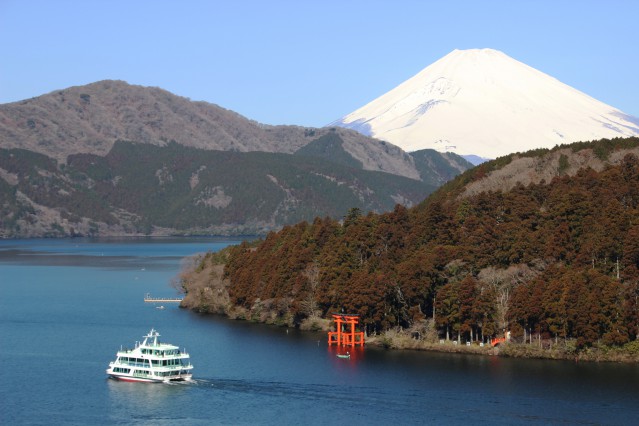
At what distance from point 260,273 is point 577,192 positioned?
3633 centimetres

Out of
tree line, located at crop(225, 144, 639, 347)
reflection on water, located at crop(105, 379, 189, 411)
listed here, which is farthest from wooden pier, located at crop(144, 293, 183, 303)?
reflection on water, located at crop(105, 379, 189, 411)

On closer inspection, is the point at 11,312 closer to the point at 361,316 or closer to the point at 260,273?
the point at 260,273

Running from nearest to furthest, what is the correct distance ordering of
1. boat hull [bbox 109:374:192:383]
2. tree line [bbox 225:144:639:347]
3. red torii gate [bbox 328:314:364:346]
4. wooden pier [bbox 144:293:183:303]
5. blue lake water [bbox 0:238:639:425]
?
blue lake water [bbox 0:238:639:425]
boat hull [bbox 109:374:192:383]
tree line [bbox 225:144:639:347]
red torii gate [bbox 328:314:364:346]
wooden pier [bbox 144:293:183:303]

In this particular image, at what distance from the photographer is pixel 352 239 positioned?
117438 mm

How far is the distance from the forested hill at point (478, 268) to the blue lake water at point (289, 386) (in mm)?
4259

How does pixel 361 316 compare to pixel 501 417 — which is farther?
pixel 361 316

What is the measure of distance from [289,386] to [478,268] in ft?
95.6

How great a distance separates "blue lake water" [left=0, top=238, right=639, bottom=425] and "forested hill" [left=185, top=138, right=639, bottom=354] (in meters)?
4.26

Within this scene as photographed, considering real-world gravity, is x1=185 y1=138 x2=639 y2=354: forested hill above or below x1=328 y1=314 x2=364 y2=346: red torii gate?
above

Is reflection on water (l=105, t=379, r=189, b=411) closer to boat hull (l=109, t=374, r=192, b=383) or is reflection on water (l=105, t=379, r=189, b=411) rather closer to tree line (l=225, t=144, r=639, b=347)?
boat hull (l=109, t=374, r=192, b=383)

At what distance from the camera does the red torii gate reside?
10094 cm

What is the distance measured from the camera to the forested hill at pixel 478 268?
91562 millimetres

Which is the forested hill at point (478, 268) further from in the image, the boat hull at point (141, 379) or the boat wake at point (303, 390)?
the boat hull at point (141, 379)

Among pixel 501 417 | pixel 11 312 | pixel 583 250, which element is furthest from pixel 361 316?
pixel 11 312
